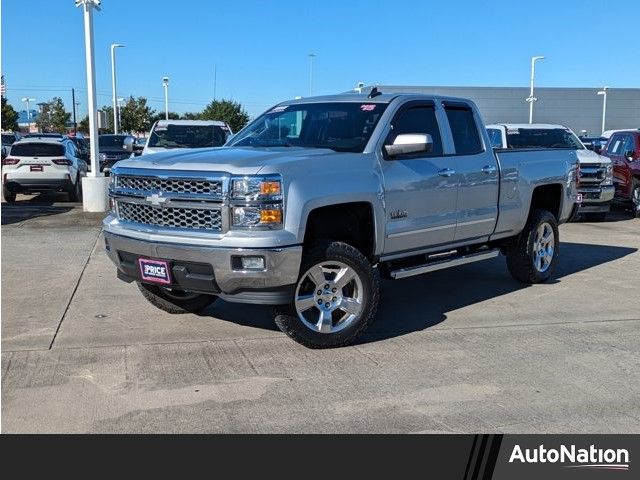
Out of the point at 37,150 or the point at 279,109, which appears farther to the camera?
the point at 37,150

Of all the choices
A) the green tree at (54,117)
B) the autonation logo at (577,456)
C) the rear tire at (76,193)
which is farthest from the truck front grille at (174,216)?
the green tree at (54,117)

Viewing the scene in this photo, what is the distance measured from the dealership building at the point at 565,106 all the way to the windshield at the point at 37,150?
2201 inches

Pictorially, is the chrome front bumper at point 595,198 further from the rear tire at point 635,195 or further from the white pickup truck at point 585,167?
the rear tire at point 635,195

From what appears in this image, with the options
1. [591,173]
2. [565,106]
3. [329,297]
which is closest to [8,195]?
[591,173]

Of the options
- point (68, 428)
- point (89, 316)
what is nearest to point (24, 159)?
point (89, 316)

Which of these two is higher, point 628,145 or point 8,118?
point 8,118

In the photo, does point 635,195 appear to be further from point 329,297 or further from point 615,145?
point 329,297

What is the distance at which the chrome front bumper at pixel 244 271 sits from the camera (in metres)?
5.18

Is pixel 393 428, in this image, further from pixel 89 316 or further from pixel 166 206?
pixel 89 316

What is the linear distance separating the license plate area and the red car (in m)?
12.7

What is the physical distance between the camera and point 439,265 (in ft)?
22.2

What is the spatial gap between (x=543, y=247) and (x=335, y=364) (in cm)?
404

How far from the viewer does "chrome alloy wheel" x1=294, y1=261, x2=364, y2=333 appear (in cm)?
564

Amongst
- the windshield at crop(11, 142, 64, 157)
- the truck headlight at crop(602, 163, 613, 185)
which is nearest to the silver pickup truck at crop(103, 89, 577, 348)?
the truck headlight at crop(602, 163, 613, 185)
